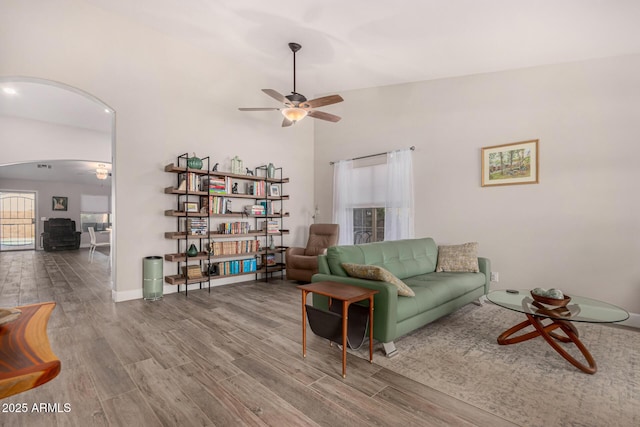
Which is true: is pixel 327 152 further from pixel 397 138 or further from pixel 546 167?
pixel 546 167

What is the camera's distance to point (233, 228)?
5148 mm

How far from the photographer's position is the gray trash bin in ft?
13.6

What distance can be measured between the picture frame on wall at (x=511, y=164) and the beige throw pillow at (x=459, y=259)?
1016 millimetres

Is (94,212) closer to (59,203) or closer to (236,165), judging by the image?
(59,203)

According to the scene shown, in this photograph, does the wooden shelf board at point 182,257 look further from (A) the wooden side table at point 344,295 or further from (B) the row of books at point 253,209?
(A) the wooden side table at point 344,295

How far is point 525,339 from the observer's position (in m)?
2.63

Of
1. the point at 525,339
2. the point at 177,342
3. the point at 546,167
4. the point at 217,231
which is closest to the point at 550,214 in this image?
the point at 546,167

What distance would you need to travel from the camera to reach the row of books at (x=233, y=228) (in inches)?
199

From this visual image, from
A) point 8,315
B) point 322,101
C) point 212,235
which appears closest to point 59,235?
point 212,235

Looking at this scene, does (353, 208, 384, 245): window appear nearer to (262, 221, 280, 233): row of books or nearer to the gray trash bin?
(262, 221, 280, 233): row of books

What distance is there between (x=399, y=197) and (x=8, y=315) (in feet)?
15.7

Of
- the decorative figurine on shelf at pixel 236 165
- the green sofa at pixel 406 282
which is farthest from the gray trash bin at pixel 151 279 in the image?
the green sofa at pixel 406 282

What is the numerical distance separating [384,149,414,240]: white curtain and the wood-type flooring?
7.93 ft

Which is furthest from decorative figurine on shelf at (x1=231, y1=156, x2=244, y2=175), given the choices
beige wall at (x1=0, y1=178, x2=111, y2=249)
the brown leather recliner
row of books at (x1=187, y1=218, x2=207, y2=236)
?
beige wall at (x1=0, y1=178, x2=111, y2=249)
